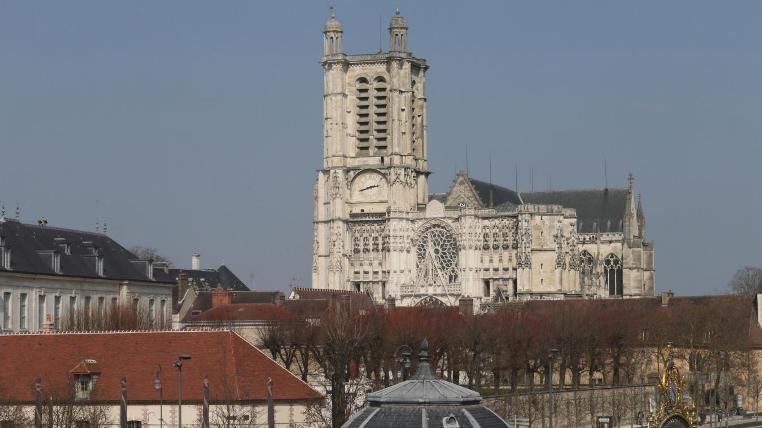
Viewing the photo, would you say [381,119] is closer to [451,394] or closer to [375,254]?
[375,254]

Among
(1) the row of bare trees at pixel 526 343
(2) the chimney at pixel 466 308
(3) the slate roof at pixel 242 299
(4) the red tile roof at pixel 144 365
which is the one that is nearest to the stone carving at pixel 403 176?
(2) the chimney at pixel 466 308

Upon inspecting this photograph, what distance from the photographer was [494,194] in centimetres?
18138

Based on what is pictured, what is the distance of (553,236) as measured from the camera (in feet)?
547

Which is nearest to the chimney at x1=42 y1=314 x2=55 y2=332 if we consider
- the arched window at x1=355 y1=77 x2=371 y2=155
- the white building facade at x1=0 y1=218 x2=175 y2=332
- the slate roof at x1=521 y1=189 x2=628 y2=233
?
the white building facade at x1=0 y1=218 x2=175 y2=332

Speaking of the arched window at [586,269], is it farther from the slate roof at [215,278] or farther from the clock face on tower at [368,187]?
the slate roof at [215,278]

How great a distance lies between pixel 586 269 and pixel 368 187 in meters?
21.2

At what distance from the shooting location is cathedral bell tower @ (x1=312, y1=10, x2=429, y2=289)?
171750 millimetres

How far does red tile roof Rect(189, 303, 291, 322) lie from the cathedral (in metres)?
56.2

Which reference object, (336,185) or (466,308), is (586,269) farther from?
(466,308)

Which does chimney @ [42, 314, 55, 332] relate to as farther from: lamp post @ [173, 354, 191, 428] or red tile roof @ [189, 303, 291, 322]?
lamp post @ [173, 354, 191, 428]

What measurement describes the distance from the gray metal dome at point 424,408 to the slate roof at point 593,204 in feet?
503

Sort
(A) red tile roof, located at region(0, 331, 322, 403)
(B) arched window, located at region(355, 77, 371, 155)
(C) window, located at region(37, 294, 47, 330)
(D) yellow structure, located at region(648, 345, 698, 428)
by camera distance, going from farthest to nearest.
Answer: (B) arched window, located at region(355, 77, 371, 155), (C) window, located at region(37, 294, 47, 330), (A) red tile roof, located at region(0, 331, 322, 403), (D) yellow structure, located at region(648, 345, 698, 428)

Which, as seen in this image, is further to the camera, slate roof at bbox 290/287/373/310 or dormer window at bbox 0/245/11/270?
slate roof at bbox 290/287/373/310

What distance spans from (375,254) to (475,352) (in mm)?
77178
